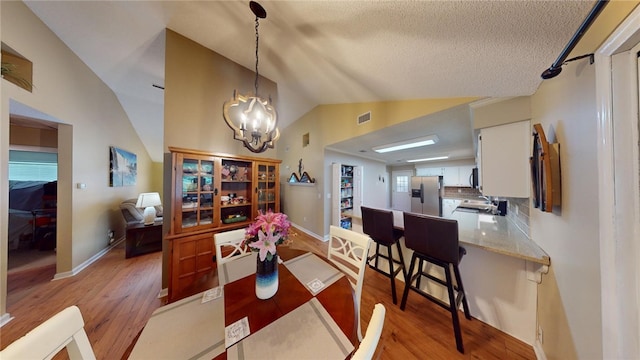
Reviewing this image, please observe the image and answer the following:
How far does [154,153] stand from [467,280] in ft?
25.4

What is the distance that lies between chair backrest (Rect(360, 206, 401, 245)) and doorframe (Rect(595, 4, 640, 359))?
1.27m

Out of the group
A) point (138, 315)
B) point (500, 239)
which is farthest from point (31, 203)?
point (500, 239)

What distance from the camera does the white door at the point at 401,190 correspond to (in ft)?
18.7

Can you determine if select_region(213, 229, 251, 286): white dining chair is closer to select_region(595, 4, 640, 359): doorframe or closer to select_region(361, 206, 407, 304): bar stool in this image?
select_region(361, 206, 407, 304): bar stool

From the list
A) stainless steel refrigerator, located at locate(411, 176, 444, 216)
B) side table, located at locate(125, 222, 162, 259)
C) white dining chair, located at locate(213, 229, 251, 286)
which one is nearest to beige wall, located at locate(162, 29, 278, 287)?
white dining chair, located at locate(213, 229, 251, 286)

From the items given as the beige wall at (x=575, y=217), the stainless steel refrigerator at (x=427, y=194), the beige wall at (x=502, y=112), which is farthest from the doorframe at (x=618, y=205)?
the stainless steel refrigerator at (x=427, y=194)

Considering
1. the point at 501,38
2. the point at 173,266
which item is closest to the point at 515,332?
the point at 501,38

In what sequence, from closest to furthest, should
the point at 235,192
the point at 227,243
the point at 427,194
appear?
the point at 227,243 < the point at 235,192 < the point at 427,194

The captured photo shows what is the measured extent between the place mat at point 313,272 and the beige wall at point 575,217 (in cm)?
121

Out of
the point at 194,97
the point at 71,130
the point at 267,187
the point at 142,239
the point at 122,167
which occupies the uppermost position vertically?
the point at 194,97

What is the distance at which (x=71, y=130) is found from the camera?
2396 mm

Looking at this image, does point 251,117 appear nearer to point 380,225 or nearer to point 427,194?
point 380,225

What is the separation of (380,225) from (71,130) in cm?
434

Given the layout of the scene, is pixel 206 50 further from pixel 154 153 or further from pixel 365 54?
pixel 154 153
